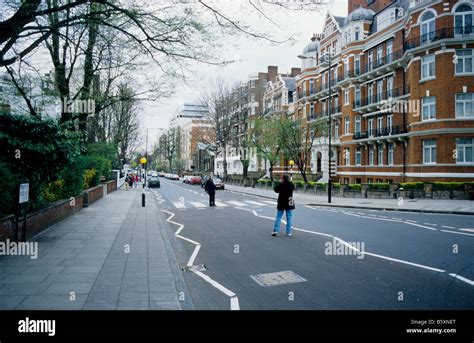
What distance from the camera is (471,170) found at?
26.0 meters

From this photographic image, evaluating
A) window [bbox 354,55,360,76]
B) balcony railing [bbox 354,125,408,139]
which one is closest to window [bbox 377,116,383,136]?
balcony railing [bbox 354,125,408,139]

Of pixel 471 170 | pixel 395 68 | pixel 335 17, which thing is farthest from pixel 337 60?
pixel 471 170

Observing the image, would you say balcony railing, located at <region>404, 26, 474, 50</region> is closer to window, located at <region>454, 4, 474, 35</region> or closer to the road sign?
window, located at <region>454, 4, 474, 35</region>

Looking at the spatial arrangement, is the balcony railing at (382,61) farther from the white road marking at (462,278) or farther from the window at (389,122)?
the white road marking at (462,278)

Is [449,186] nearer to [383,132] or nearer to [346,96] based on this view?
[383,132]

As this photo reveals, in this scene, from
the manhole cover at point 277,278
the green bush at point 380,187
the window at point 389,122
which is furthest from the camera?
the window at point 389,122

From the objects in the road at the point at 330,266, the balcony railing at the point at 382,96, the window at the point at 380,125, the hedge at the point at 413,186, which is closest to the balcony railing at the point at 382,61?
the balcony railing at the point at 382,96

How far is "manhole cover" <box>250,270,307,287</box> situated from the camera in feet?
19.7

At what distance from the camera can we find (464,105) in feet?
86.6

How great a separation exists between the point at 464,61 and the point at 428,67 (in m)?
2.42

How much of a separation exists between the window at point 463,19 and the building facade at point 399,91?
62 mm

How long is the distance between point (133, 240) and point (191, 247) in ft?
5.64

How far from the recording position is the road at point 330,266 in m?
5.15
